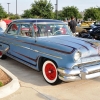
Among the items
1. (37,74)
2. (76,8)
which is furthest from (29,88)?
(76,8)

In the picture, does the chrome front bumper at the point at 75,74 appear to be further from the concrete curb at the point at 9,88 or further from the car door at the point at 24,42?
the car door at the point at 24,42

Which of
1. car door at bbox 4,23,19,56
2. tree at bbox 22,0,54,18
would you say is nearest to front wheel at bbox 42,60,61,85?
car door at bbox 4,23,19,56

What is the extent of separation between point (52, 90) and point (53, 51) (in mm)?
863

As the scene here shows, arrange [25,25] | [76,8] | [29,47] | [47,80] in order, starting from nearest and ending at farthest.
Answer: [47,80] → [29,47] → [25,25] → [76,8]

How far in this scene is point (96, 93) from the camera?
4328 mm

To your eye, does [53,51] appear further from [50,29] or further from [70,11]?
[70,11]

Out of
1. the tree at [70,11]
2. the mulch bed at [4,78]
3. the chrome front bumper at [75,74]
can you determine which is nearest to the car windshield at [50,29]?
the mulch bed at [4,78]

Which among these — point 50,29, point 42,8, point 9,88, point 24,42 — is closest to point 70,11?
point 42,8

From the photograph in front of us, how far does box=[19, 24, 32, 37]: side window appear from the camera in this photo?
5495mm

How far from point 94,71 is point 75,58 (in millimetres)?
586

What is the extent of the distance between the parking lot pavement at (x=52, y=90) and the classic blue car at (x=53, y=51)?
0.80 ft

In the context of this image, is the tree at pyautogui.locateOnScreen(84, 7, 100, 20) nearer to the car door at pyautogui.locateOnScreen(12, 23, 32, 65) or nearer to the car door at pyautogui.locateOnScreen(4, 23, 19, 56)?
the car door at pyautogui.locateOnScreen(4, 23, 19, 56)

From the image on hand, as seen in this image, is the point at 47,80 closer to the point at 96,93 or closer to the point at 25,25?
the point at 96,93

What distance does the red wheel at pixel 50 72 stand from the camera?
464 centimetres
